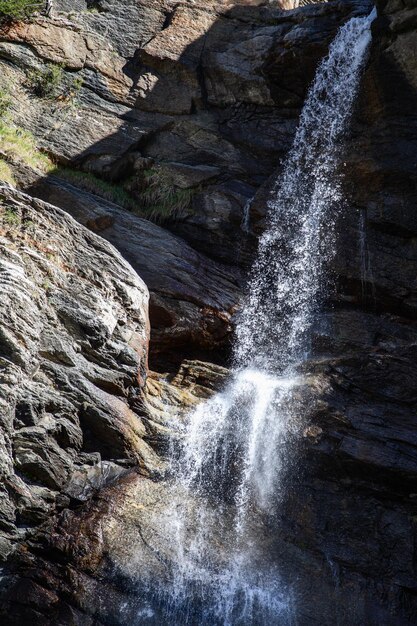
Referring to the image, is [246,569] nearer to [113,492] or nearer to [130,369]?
[113,492]

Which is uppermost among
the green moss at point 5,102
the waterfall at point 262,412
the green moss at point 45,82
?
the green moss at point 45,82

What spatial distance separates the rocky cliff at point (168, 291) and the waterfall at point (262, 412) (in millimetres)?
278

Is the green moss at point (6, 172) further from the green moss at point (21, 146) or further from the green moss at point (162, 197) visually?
the green moss at point (162, 197)

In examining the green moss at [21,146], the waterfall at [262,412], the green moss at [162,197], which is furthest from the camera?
Result: the green moss at [162,197]

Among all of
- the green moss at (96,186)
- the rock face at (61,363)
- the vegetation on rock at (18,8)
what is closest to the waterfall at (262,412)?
the rock face at (61,363)

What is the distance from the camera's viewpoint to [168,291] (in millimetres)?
10852

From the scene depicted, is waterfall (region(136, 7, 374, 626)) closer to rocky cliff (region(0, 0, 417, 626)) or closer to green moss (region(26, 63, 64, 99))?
rocky cliff (region(0, 0, 417, 626))

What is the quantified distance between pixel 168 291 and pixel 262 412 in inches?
114

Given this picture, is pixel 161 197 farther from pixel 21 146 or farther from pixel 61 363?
pixel 61 363

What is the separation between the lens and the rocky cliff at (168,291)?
7090 mm

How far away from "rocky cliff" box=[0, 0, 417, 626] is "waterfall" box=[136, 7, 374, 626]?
28 cm

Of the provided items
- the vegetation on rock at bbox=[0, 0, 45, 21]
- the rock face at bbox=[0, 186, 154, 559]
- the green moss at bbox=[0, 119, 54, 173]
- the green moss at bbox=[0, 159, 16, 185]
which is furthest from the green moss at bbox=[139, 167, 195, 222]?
the vegetation on rock at bbox=[0, 0, 45, 21]

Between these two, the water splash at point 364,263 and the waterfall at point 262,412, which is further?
the water splash at point 364,263

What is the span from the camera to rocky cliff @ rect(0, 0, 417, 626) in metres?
7.09
